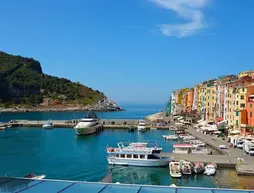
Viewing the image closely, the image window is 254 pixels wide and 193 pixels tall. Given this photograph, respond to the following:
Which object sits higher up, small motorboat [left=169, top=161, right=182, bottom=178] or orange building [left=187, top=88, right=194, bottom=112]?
orange building [left=187, top=88, right=194, bottom=112]

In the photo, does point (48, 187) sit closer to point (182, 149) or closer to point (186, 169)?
point (186, 169)

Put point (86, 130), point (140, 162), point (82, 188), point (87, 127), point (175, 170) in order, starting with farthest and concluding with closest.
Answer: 1. point (87, 127)
2. point (86, 130)
3. point (140, 162)
4. point (175, 170)
5. point (82, 188)

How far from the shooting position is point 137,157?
3788 cm

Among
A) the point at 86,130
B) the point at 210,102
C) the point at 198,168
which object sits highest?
the point at 210,102

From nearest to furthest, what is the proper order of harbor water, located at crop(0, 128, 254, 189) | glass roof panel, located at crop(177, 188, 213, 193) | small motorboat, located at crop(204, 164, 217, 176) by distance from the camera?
glass roof panel, located at crop(177, 188, 213, 193)
harbor water, located at crop(0, 128, 254, 189)
small motorboat, located at crop(204, 164, 217, 176)

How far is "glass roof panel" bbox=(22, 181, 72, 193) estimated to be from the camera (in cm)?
852

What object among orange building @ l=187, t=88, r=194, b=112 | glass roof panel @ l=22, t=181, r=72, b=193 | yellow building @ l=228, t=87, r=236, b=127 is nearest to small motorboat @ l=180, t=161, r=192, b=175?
glass roof panel @ l=22, t=181, r=72, b=193

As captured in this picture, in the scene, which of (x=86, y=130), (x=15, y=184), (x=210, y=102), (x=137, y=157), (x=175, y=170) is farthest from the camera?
(x=210, y=102)

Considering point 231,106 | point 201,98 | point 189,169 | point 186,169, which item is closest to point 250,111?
point 231,106

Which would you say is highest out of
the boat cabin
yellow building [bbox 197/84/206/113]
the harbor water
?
yellow building [bbox 197/84/206/113]

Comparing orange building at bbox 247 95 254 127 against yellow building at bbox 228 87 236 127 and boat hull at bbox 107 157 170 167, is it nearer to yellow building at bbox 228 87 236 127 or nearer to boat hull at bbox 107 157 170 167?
yellow building at bbox 228 87 236 127

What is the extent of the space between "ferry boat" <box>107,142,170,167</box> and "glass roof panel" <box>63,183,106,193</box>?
28168 mm

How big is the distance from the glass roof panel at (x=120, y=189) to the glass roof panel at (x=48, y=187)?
1.16m

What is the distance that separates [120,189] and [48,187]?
1.93 meters
